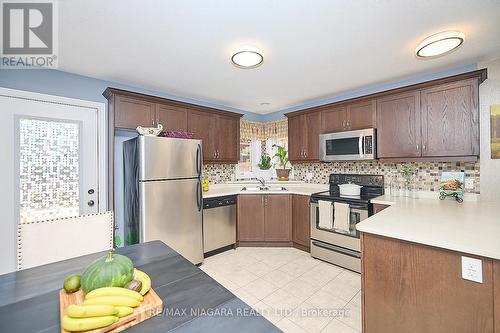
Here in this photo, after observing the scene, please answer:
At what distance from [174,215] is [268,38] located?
211 cm

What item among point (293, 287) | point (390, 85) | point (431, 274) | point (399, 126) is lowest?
point (293, 287)

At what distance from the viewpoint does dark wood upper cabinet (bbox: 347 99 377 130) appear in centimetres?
288

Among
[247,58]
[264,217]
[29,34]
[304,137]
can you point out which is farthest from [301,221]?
[29,34]

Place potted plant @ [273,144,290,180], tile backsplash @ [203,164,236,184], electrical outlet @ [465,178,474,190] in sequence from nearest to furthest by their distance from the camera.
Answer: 1. electrical outlet @ [465,178,474,190]
2. tile backsplash @ [203,164,236,184]
3. potted plant @ [273,144,290,180]

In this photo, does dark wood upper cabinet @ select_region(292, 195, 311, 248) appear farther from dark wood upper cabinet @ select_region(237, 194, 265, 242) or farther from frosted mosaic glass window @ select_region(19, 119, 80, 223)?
frosted mosaic glass window @ select_region(19, 119, 80, 223)

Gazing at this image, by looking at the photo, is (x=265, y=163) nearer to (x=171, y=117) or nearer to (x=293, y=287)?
(x=171, y=117)

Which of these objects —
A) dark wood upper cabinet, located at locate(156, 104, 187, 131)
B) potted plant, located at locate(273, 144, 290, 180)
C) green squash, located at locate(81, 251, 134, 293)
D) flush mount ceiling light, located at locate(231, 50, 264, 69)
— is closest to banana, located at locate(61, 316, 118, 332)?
green squash, located at locate(81, 251, 134, 293)

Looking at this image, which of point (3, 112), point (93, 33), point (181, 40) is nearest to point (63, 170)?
point (3, 112)

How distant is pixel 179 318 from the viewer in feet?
2.33

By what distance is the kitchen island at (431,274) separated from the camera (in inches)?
42.8

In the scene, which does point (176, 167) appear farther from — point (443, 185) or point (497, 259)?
point (443, 185)

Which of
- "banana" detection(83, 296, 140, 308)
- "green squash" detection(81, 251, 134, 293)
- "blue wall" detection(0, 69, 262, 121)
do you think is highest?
"blue wall" detection(0, 69, 262, 121)

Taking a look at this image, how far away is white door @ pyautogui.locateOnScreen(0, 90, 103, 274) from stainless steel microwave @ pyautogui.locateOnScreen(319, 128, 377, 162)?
3.04 meters

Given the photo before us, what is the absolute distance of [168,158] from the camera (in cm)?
257
